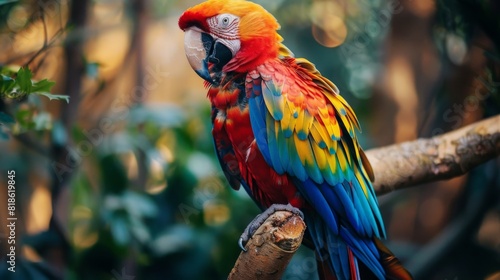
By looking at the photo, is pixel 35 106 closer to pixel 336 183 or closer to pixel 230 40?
pixel 230 40

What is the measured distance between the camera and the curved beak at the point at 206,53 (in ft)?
4.08

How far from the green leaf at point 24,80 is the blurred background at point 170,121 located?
37 cm

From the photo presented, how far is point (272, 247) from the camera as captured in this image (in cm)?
111

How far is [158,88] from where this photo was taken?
5.37 ft

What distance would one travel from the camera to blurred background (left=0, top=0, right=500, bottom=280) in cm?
162

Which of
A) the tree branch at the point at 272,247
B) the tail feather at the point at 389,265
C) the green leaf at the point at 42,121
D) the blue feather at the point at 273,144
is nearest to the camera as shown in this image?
the tree branch at the point at 272,247

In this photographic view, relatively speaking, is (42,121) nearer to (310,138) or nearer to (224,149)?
(224,149)

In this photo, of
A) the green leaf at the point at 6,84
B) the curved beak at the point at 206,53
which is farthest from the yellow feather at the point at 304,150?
the green leaf at the point at 6,84

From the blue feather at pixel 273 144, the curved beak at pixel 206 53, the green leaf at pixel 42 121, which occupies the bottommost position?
the blue feather at pixel 273 144

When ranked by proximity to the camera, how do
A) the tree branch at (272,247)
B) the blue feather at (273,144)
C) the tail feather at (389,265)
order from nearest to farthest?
the tree branch at (272,247), the blue feather at (273,144), the tail feather at (389,265)

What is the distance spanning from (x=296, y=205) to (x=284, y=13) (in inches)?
25.5

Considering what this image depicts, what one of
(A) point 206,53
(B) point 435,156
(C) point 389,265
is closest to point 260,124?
(A) point 206,53

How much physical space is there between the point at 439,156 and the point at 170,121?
764 mm

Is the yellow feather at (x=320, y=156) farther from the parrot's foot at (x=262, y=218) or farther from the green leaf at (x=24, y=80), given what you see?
the green leaf at (x=24, y=80)
